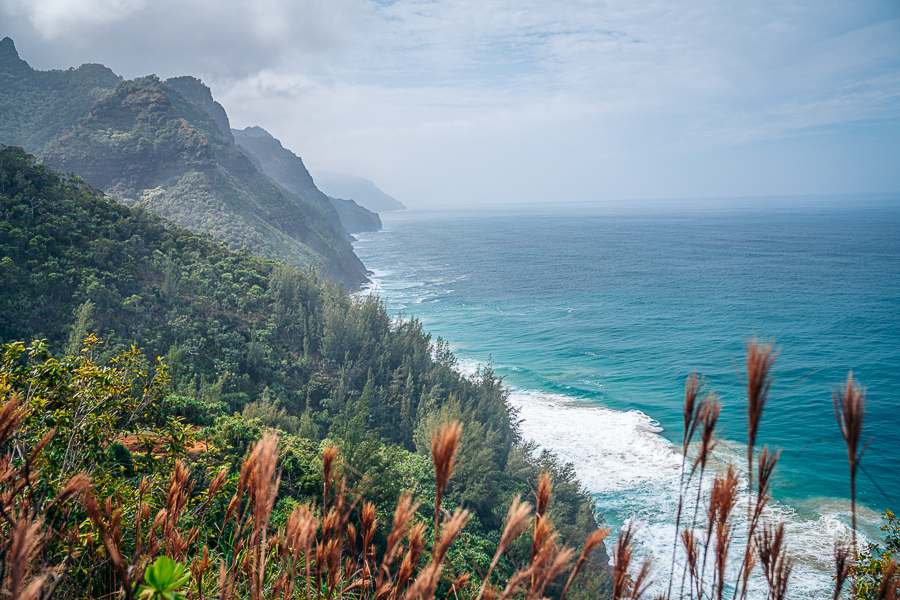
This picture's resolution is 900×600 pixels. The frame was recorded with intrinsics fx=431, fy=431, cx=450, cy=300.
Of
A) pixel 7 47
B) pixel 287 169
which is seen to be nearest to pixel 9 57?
pixel 7 47

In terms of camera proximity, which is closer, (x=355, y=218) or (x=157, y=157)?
(x=157, y=157)

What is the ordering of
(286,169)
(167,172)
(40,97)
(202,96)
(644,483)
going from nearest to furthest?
(644,483) < (167,172) < (40,97) < (202,96) < (286,169)

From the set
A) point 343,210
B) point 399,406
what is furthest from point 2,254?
point 343,210

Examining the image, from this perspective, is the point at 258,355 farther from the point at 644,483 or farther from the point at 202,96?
the point at 202,96

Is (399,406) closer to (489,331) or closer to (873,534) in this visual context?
(873,534)

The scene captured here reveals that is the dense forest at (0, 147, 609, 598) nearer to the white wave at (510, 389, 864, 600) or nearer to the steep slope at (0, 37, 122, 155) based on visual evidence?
the white wave at (510, 389, 864, 600)

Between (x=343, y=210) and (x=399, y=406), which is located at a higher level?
(x=343, y=210)

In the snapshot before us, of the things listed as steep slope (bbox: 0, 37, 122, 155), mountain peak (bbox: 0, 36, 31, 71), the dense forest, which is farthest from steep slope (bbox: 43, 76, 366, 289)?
mountain peak (bbox: 0, 36, 31, 71)
